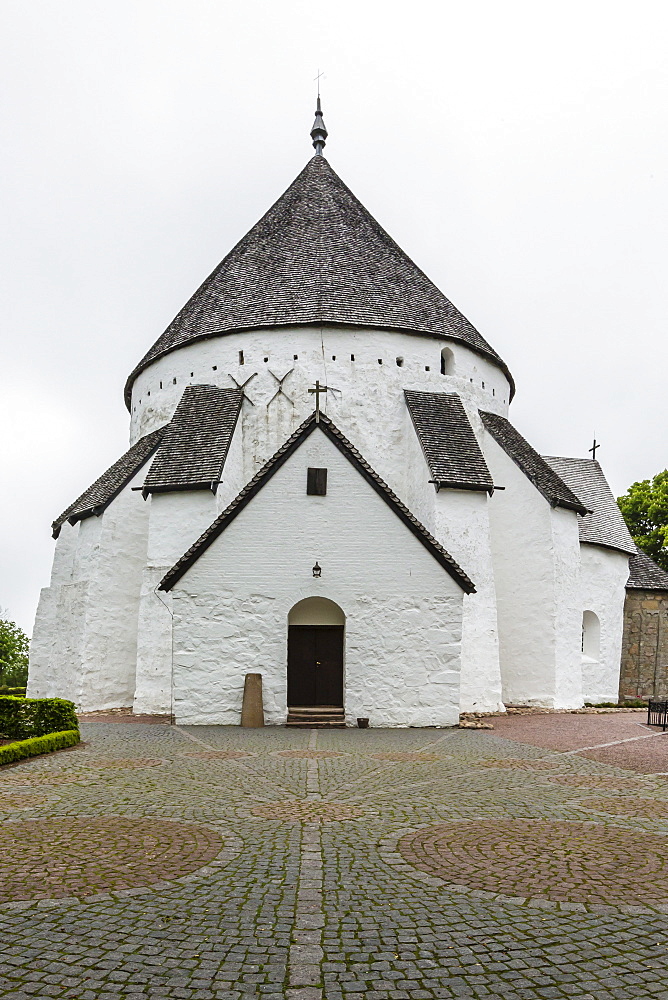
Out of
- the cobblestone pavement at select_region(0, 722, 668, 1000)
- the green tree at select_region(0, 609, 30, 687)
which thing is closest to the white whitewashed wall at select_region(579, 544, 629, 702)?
the cobblestone pavement at select_region(0, 722, 668, 1000)

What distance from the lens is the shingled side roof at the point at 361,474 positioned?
53.2ft

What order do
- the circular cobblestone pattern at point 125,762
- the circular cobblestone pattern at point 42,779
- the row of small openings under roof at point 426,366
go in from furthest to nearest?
the row of small openings under roof at point 426,366, the circular cobblestone pattern at point 125,762, the circular cobblestone pattern at point 42,779

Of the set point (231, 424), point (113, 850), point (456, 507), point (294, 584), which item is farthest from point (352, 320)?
point (113, 850)

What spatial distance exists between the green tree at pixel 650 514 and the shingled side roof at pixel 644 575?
25.3 feet

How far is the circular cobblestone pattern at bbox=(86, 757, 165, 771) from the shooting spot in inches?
412

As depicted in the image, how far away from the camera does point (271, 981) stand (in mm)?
3857

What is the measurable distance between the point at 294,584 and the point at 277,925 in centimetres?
1182

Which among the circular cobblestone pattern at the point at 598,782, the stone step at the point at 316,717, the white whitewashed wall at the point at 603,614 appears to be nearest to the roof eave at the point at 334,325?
the white whitewashed wall at the point at 603,614

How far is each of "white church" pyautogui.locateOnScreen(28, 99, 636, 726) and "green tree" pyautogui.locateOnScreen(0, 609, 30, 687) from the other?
1275 inches

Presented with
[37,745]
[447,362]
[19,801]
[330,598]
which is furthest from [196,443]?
[19,801]

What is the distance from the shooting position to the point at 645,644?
93.8ft

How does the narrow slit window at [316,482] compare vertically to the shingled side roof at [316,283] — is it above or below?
below

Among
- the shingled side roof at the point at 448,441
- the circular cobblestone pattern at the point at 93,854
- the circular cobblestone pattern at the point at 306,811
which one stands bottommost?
the circular cobblestone pattern at the point at 306,811

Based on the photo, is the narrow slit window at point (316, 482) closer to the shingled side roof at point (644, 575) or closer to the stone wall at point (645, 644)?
the shingled side roof at point (644, 575)
